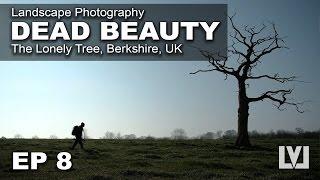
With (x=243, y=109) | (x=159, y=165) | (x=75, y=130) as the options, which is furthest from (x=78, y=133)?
(x=243, y=109)

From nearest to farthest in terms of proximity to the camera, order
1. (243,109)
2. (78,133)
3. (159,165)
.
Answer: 1. (159,165)
2. (78,133)
3. (243,109)

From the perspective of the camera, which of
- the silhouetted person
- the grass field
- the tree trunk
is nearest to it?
the grass field

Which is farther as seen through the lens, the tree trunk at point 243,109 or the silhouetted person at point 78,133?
the tree trunk at point 243,109

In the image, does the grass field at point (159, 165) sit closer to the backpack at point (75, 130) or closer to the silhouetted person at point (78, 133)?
the silhouetted person at point (78, 133)

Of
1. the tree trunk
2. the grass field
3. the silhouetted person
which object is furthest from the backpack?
the tree trunk

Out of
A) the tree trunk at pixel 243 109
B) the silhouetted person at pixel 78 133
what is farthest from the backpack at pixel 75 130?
the tree trunk at pixel 243 109

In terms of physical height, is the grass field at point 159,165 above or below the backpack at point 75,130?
below

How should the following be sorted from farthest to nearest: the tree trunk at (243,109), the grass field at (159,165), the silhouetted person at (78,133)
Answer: the tree trunk at (243,109) < the silhouetted person at (78,133) < the grass field at (159,165)

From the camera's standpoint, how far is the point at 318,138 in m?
58.4

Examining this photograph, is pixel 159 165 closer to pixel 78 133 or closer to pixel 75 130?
pixel 78 133

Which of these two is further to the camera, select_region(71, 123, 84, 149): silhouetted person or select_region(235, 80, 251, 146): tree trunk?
select_region(235, 80, 251, 146): tree trunk

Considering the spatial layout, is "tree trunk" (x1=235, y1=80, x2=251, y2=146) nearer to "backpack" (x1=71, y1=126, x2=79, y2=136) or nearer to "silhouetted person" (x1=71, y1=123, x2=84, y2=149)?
"silhouetted person" (x1=71, y1=123, x2=84, y2=149)

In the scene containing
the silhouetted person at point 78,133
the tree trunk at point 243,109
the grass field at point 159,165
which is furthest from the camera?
the tree trunk at point 243,109

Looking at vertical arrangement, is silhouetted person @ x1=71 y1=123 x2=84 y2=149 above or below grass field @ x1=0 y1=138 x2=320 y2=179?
above
